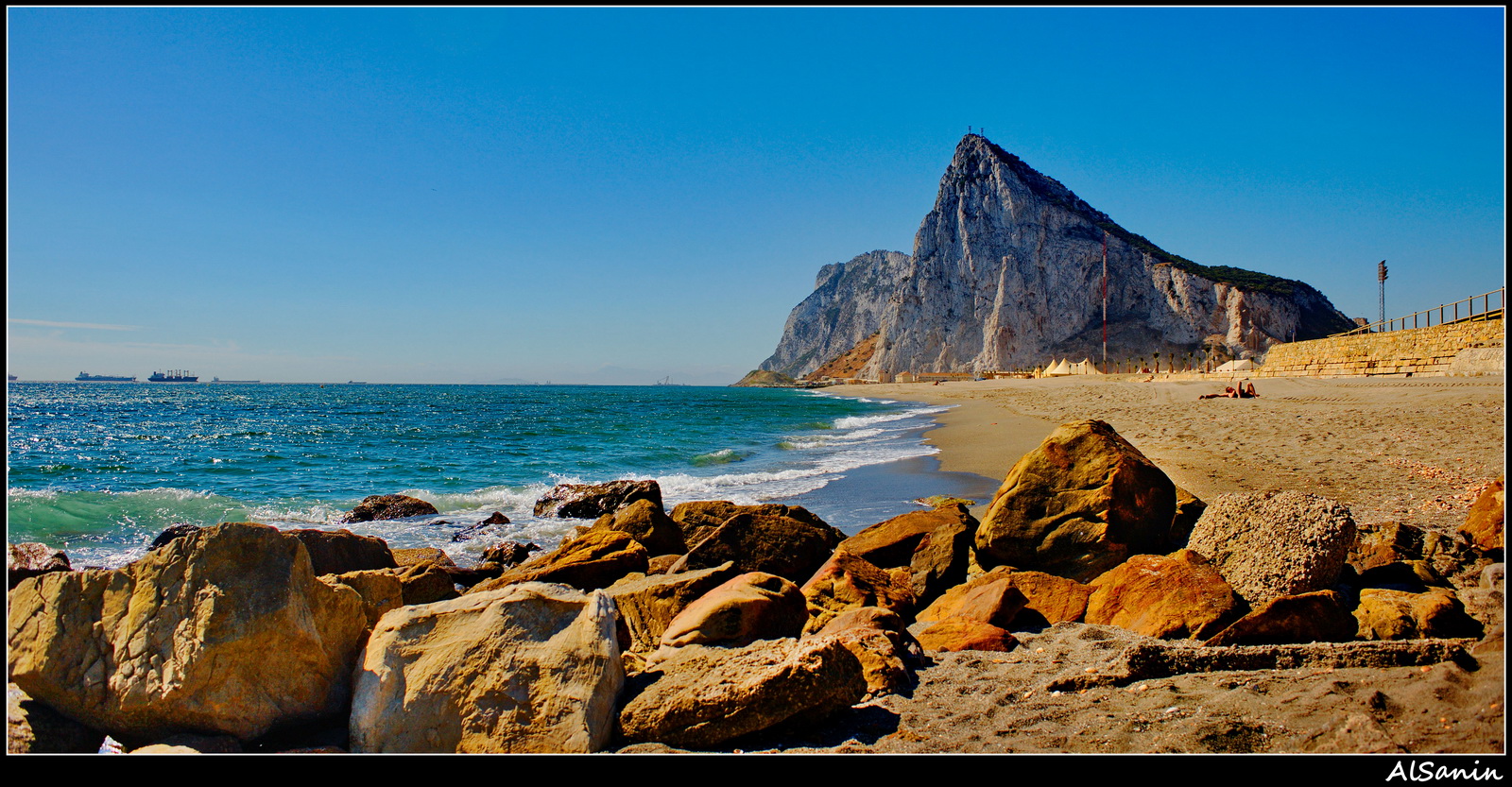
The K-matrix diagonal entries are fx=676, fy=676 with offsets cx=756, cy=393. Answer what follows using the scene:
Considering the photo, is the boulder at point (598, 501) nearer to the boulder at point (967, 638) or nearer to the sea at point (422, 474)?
the sea at point (422, 474)

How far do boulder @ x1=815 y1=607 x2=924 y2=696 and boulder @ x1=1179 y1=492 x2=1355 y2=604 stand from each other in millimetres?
2235

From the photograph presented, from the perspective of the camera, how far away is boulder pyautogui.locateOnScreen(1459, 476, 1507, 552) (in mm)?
4883

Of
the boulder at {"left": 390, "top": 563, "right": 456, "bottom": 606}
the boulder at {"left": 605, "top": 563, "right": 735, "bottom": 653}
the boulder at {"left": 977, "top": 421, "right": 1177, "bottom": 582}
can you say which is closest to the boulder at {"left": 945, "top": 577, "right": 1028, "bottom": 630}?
the boulder at {"left": 977, "top": 421, "right": 1177, "bottom": 582}

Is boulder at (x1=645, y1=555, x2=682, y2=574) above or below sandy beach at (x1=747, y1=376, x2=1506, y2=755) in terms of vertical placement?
below

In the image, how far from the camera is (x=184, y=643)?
9.49ft

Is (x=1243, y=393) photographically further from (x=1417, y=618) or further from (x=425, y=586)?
(x=425, y=586)

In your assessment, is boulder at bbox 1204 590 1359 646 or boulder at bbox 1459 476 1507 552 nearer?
boulder at bbox 1204 590 1359 646

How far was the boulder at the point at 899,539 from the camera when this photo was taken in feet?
21.9

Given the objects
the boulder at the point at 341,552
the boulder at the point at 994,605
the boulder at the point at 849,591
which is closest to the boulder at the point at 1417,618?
the boulder at the point at 994,605

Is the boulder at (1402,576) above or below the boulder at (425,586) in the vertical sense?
above

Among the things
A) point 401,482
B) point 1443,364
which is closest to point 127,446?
point 401,482

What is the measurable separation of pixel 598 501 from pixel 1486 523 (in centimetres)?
1080

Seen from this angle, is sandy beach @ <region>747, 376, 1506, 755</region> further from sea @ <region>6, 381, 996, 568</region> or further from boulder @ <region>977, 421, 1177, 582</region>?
sea @ <region>6, 381, 996, 568</region>

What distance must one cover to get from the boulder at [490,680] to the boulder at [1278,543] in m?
4.07
